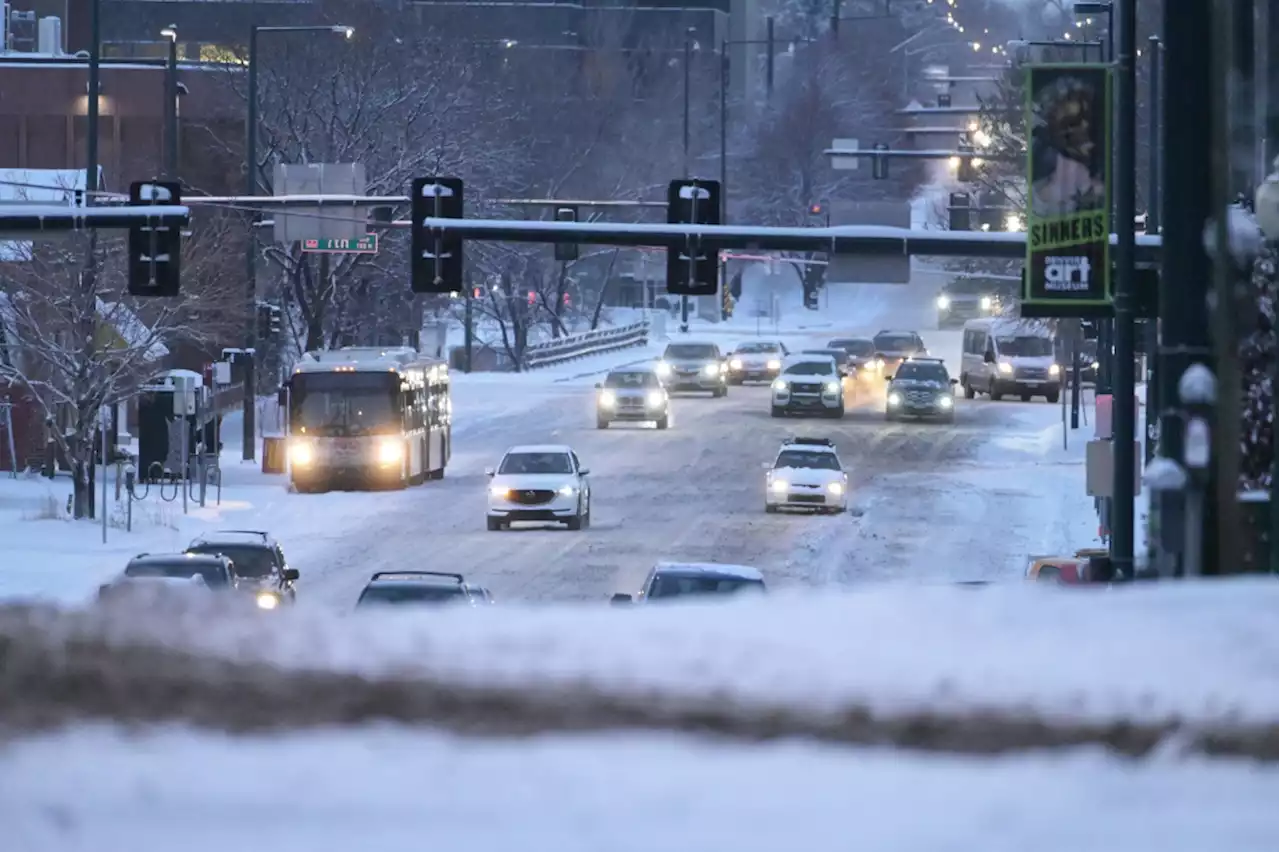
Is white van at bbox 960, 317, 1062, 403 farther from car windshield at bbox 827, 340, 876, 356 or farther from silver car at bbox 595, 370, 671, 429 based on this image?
silver car at bbox 595, 370, 671, 429

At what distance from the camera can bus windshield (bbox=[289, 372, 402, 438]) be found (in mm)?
38312

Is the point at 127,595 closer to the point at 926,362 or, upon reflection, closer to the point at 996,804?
the point at 996,804

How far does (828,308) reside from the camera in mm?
104000

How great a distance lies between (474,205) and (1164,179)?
41.1 meters

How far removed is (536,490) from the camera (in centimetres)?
3369

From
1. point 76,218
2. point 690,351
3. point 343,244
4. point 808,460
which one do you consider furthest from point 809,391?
point 76,218

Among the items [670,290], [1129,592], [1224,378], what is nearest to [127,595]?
[1129,592]

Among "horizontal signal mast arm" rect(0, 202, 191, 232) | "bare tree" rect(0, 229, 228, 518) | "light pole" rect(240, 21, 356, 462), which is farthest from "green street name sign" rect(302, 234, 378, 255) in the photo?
"horizontal signal mast arm" rect(0, 202, 191, 232)

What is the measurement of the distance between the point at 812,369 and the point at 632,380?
5642mm

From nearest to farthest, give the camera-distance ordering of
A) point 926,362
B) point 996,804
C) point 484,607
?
point 996,804 < point 484,607 < point 926,362

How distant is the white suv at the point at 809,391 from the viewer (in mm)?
55469

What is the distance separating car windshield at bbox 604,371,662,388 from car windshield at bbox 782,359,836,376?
13.9 feet

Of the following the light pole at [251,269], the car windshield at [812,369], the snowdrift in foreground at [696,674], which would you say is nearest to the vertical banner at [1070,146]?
the snowdrift in foreground at [696,674]

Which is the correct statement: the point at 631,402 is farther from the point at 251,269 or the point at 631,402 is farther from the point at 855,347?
the point at 855,347
